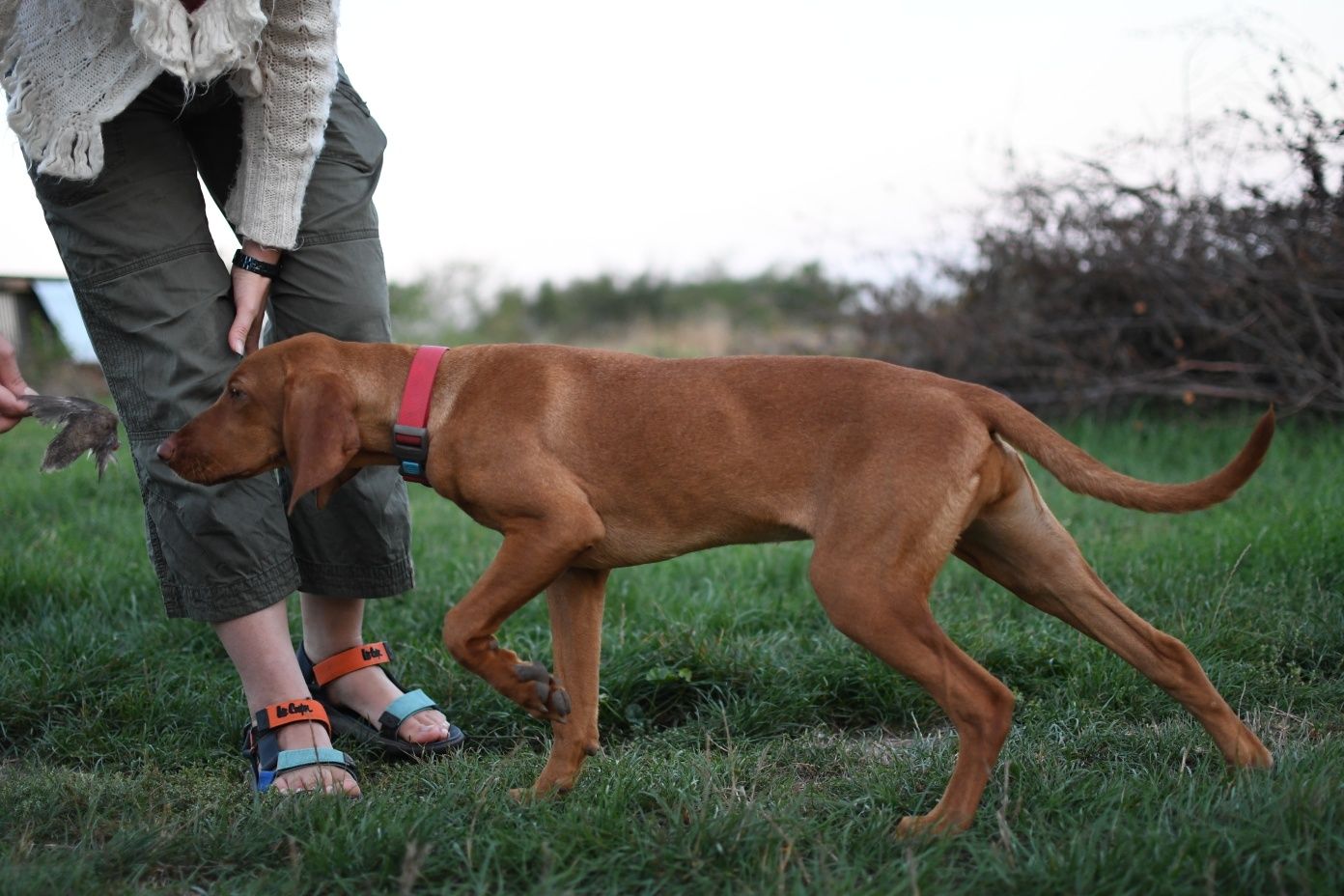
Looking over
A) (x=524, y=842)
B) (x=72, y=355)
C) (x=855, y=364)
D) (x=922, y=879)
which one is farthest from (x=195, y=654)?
(x=72, y=355)

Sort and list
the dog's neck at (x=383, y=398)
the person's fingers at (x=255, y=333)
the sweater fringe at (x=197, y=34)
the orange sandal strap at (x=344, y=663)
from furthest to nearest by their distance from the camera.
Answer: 1. the orange sandal strap at (x=344, y=663)
2. the person's fingers at (x=255, y=333)
3. the dog's neck at (x=383, y=398)
4. the sweater fringe at (x=197, y=34)

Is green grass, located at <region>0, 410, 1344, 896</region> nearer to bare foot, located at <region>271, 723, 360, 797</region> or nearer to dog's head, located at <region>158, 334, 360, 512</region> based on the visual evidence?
bare foot, located at <region>271, 723, 360, 797</region>

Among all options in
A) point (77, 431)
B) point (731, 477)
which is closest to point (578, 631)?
point (731, 477)

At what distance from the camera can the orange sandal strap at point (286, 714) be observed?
10.6ft

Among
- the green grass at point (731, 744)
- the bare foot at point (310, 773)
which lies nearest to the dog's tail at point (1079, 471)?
the green grass at point (731, 744)

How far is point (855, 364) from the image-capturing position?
3.03 metres

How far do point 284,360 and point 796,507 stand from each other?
1.39m

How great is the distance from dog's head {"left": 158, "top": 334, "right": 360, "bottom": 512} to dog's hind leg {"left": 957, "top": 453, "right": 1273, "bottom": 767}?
1.62 m

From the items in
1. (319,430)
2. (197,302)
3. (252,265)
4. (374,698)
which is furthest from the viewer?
(374,698)

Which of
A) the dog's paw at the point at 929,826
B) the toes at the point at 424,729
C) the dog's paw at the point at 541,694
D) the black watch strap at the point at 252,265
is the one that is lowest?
the toes at the point at 424,729

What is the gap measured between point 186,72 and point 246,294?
0.67m

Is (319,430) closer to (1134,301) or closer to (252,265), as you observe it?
(252,265)

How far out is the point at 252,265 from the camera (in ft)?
11.2

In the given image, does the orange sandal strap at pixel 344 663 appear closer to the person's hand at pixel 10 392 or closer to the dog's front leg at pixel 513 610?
the dog's front leg at pixel 513 610
